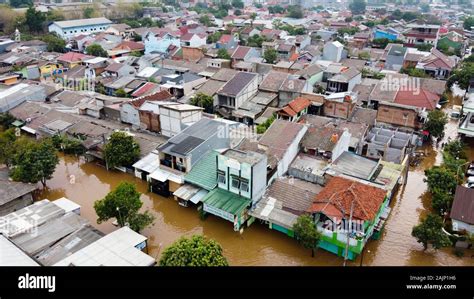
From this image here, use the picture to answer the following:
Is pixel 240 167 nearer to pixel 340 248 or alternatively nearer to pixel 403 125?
pixel 340 248

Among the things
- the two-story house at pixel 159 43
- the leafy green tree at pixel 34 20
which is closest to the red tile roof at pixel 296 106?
the two-story house at pixel 159 43

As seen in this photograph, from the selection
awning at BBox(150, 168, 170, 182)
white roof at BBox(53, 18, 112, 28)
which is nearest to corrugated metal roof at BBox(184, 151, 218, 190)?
awning at BBox(150, 168, 170, 182)

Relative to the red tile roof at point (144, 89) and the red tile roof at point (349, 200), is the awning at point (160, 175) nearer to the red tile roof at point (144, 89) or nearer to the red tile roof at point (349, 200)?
the red tile roof at point (349, 200)
